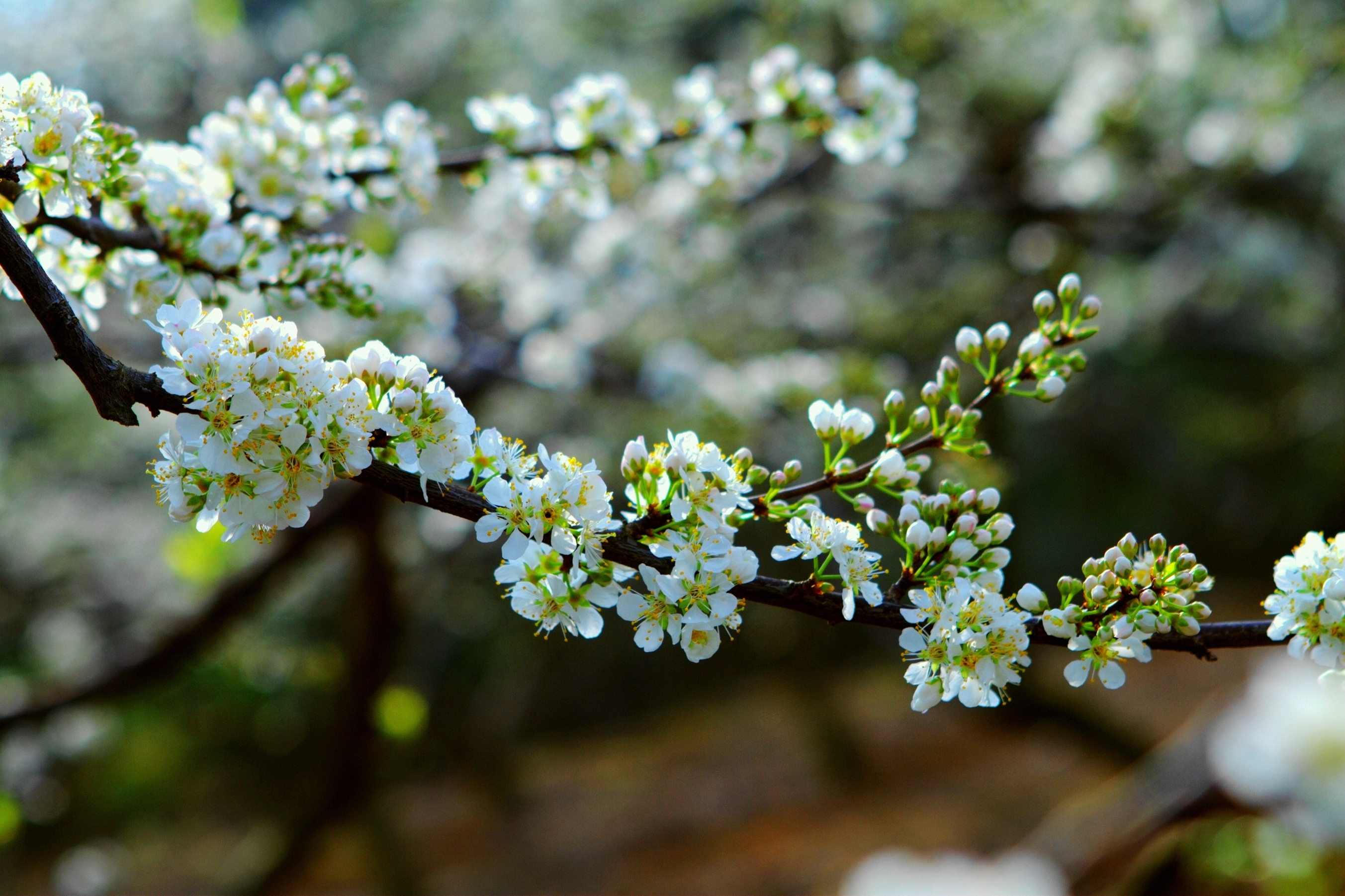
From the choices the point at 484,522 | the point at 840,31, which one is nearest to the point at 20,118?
→ the point at 484,522

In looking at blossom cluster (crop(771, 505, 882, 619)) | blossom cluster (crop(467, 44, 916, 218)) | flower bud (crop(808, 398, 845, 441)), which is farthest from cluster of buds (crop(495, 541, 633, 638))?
blossom cluster (crop(467, 44, 916, 218))

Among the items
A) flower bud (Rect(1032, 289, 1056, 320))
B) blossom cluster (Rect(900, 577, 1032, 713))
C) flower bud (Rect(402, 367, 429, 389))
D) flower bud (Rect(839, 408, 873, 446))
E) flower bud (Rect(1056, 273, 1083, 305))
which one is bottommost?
blossom cluster (Rect(900, 577, 1032, 713))

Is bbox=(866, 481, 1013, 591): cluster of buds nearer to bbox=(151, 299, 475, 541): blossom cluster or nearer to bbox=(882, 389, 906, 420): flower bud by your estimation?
bbox=(882, 389, 906, 420): flower bud

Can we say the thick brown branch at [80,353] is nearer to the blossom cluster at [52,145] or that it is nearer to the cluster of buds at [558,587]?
the blossom cluster at [52,145]

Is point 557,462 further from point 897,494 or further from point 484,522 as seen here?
point 897,494

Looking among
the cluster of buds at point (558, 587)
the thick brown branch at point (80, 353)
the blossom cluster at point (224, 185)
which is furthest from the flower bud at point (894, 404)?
the blossom cluster at point (224, 185)

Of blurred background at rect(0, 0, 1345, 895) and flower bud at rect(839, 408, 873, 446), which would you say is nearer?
flower bud at rect(839, 408, 873, 446)

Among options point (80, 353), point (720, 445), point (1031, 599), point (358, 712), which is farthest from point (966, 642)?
point (358, 712)
